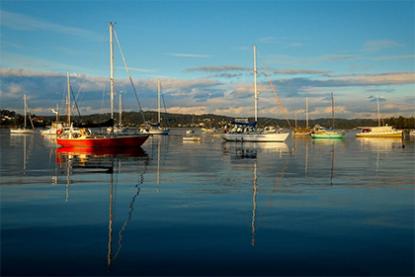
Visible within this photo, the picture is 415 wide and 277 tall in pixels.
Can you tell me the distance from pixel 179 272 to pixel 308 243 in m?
3.89

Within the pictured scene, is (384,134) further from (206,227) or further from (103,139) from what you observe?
(206,227)

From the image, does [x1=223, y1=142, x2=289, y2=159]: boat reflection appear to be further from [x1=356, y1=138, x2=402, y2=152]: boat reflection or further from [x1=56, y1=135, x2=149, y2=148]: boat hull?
[x1=356, y1=138, x2=402, y2=152]: boat reflection

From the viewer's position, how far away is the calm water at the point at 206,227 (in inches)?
413

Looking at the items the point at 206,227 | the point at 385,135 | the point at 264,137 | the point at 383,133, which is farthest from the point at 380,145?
the point at 206,227

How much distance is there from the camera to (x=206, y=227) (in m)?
14.2

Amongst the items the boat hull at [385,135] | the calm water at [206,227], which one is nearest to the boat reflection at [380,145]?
the boat hull at [385,135]

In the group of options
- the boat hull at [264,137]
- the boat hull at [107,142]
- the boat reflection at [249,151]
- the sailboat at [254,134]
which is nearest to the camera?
the boat reflection at [249,151]

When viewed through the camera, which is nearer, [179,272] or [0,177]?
[179,272]

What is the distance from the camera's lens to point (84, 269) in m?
10.1

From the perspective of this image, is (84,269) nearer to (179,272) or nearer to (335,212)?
(179,272)

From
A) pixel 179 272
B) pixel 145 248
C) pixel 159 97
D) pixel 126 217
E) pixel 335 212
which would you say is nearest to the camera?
pixel 179 272

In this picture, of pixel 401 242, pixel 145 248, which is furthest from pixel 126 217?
pixel 401 242

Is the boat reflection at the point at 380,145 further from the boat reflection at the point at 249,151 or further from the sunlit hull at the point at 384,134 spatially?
the sunlit hull at the point at 384,134

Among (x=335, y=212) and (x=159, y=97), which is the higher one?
(x=159, y=97)
